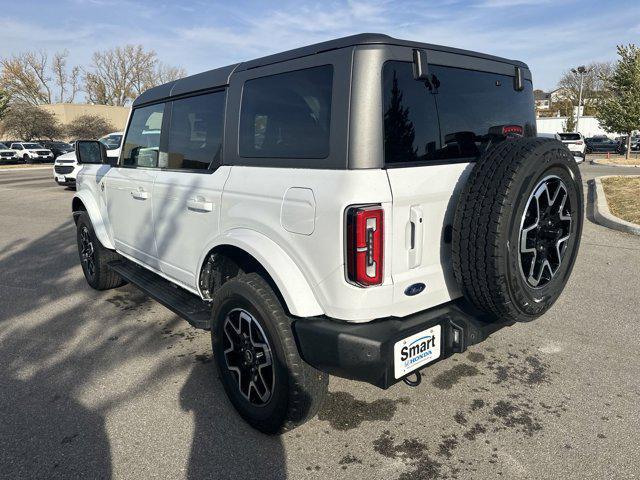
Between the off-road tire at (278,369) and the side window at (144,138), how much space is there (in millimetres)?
1601

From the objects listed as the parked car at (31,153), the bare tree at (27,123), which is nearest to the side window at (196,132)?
the parked car at (31,153)

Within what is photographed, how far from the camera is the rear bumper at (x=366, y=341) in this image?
2.17 metres

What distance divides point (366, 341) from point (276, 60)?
1568mm

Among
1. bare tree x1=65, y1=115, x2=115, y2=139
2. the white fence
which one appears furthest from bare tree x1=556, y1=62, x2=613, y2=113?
bare tree x1=65, y1=115, x2=115, y2=139

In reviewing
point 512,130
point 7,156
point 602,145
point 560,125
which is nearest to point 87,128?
point 7,156

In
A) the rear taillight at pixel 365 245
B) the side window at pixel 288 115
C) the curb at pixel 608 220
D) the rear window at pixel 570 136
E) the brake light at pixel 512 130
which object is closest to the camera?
the rear taillight at pixel 365 245

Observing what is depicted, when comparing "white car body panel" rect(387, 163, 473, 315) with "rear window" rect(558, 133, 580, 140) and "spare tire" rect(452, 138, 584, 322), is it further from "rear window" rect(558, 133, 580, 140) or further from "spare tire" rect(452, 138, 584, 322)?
"rear window" rect(558, 133, 580, 140)

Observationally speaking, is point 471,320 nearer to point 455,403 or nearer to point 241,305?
point 455,403

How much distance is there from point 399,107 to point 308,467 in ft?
6.06

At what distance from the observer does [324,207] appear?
2170mm

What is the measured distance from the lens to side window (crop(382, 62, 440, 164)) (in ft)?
7.37

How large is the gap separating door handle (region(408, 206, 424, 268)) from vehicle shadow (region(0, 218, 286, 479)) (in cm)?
124

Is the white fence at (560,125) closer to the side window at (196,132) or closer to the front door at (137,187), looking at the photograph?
the front door at (137,187)

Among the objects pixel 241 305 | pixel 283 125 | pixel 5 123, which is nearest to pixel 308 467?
pixel 241 305
